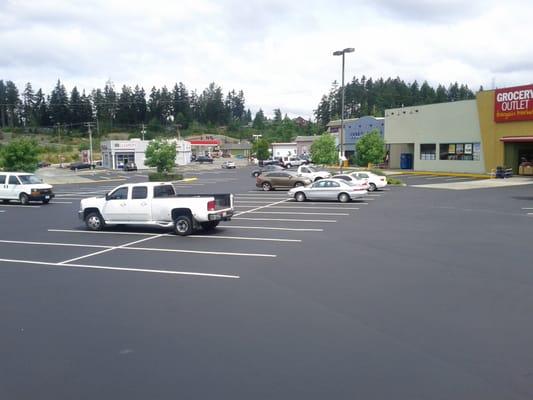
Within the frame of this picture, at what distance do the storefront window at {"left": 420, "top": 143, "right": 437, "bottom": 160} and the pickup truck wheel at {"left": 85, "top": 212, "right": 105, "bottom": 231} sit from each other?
40.8 meters

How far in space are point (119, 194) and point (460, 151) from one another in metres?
39.0

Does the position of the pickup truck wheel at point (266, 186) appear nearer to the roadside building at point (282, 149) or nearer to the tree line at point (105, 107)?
the roadside building at point (282, 149)

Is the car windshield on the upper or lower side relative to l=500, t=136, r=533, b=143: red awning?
lower

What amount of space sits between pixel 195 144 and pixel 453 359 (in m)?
131

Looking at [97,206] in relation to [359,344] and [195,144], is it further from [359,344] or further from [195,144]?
[195,144]

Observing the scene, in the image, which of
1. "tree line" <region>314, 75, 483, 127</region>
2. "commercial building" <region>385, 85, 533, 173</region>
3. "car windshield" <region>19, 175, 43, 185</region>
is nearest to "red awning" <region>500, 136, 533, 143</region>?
"commercial building" <region>385, 85, 533, 173</region>

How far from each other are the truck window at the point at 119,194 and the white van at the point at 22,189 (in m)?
12.8

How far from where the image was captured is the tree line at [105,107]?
15138 centimetres

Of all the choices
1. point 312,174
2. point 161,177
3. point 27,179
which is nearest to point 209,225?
point 27,179

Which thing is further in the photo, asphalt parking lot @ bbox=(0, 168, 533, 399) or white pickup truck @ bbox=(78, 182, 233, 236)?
white pickup truck @ bbox=(78, 182, 233, 236)

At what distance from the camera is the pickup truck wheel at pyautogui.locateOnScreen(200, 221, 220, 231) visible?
16270 mm

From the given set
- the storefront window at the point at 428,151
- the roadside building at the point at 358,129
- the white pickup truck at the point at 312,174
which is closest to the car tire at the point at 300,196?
the white pickup truck at the point at 312,174

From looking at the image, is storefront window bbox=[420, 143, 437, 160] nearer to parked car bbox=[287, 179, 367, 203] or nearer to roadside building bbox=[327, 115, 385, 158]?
roadside building bbox=[327, 115, 385, 158]

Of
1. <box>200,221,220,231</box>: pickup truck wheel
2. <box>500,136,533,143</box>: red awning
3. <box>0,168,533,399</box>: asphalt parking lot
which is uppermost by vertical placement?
<box>500,136,533,143</box>: red awning
